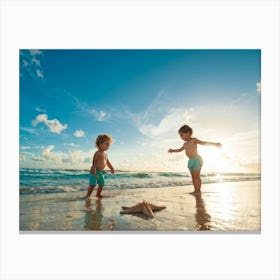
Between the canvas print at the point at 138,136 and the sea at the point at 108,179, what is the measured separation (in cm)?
2

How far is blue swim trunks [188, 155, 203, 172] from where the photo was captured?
4.64 m

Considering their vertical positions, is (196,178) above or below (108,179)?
above

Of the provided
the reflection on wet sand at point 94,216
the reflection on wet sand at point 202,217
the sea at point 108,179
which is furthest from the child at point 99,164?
the reflection on wet sand at point 202,217

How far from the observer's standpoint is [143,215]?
12.1 feet

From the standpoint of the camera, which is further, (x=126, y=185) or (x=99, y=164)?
(x=126, y=185)

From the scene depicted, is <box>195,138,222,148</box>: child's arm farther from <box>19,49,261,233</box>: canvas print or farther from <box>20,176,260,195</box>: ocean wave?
<box>20,176,260,195</box>: ocean wave

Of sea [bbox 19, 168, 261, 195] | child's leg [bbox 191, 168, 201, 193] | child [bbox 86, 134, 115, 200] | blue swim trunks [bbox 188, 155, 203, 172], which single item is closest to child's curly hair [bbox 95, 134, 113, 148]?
child [bbox 86, 134, 115, 200]

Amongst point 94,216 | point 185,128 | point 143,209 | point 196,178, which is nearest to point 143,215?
point 143,209

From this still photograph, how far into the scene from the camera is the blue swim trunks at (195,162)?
15.2 ft

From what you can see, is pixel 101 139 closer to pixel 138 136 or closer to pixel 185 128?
pixel 138 136

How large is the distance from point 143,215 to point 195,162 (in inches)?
55.5
